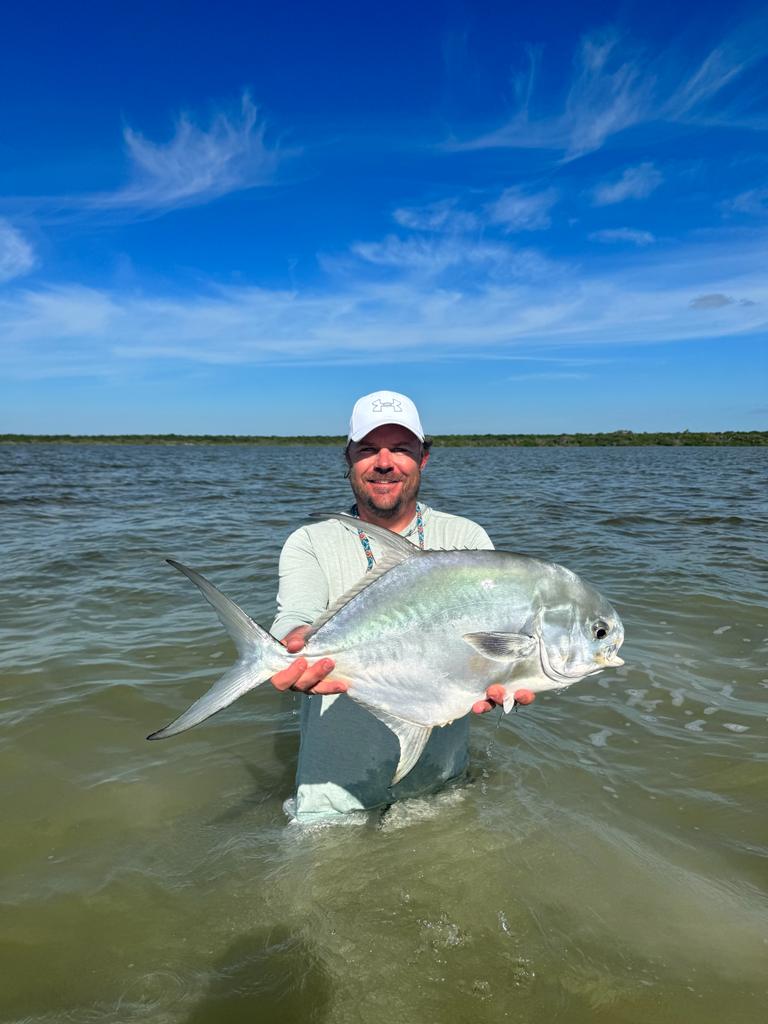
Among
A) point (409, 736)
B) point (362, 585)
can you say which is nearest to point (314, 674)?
point (362, 585)

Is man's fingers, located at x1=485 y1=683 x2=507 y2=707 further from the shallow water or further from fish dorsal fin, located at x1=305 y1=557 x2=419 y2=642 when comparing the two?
the shallow water

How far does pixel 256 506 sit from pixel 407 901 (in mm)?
17387

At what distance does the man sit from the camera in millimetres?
3729

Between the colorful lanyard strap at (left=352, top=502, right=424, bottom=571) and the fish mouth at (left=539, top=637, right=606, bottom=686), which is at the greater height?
the colorful lanyard strap at (left=352, top=502, right=424, bottom=571)

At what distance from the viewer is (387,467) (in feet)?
12.4

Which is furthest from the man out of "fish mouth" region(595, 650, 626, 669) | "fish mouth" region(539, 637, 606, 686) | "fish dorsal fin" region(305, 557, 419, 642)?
"fish mouth" region(595, 650, 626, 669)

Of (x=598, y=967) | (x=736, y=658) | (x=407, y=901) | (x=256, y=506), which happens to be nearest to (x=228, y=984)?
(x=407, y=901)

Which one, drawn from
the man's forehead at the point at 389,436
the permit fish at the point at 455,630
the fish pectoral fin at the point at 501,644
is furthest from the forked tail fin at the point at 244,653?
the man's forehead at the point at 389,436

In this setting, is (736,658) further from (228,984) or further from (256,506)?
(256,506)

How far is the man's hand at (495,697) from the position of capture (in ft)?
9.36

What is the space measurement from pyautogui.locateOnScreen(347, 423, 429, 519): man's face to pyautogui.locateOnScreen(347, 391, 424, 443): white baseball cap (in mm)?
41

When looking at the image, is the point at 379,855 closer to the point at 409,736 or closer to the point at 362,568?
the point at 409,736

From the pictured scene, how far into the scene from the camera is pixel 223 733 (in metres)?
5.57

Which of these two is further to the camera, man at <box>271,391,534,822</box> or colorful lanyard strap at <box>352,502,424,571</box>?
colorful lanyard strap at <box>352,502,424,571</box>
